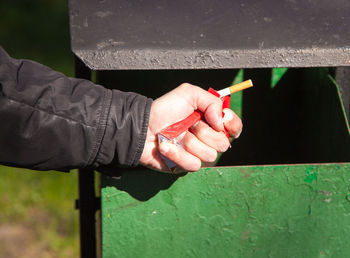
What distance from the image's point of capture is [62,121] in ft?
3.83

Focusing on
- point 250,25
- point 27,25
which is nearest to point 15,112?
point 250,25

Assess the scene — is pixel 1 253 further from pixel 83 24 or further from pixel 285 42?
pixel 285 42

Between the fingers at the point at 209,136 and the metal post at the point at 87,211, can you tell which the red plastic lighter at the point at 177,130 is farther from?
the metal post at the point at 87,211

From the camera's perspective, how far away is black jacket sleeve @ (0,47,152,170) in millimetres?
1146

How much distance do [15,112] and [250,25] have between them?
623 millimetres

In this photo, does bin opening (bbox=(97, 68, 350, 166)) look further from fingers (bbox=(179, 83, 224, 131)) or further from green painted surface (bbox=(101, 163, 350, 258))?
Result: fingers (bbox=(179, 83, 224, 131))

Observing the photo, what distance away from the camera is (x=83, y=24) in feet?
3.87

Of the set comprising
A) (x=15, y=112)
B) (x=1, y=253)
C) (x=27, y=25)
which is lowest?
(x=1, y=253)

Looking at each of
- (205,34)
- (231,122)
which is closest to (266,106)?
(231,122)

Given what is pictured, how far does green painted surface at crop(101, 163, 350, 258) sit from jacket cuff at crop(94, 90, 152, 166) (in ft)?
0.24

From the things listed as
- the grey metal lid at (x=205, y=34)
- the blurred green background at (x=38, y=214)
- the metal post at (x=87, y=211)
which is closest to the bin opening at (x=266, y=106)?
the metal post at (x=87, y=211)

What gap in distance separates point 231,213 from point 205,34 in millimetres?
496

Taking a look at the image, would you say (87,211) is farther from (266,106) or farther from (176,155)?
(266,106)

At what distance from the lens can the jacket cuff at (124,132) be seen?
3.88 feet
